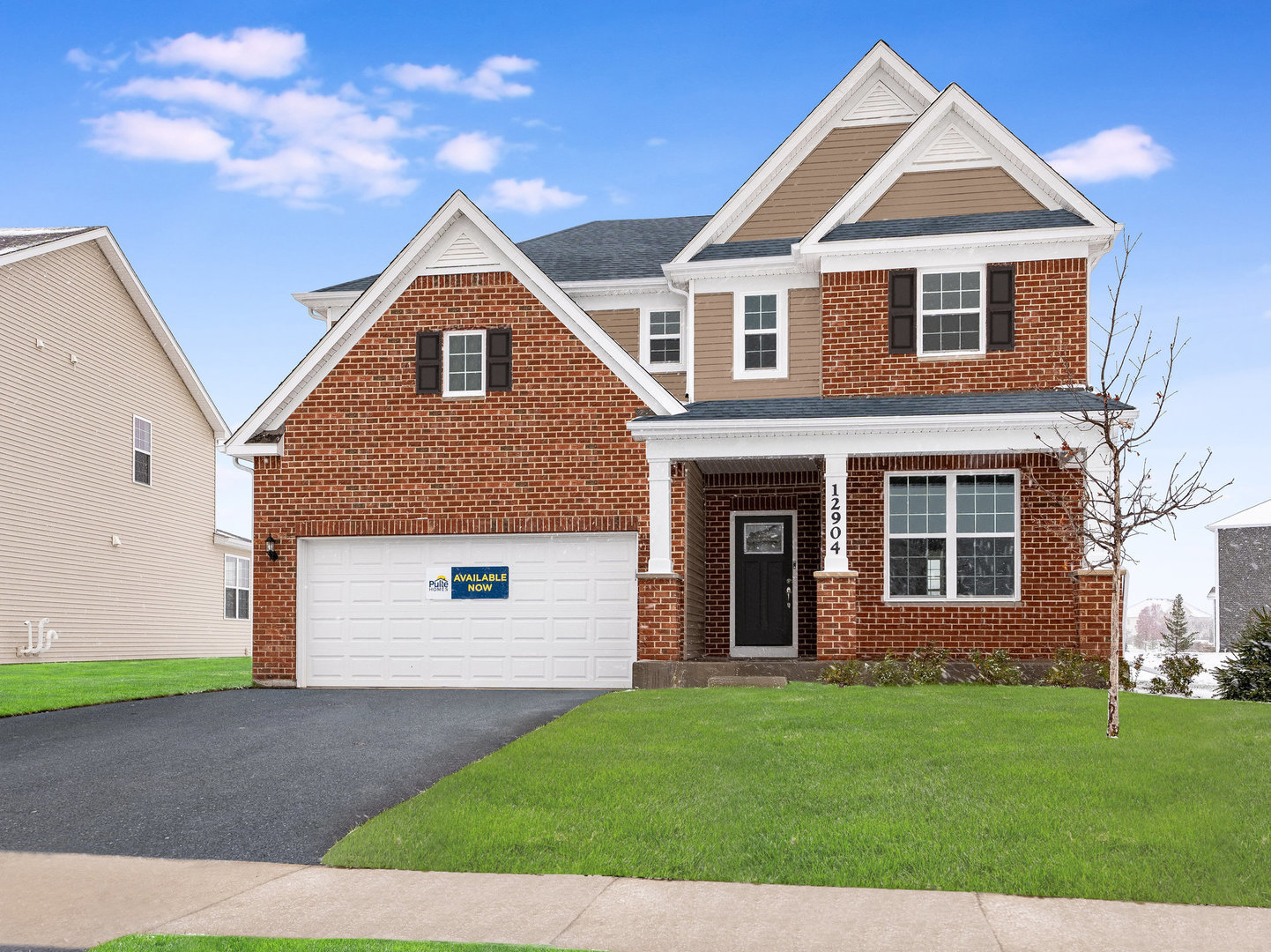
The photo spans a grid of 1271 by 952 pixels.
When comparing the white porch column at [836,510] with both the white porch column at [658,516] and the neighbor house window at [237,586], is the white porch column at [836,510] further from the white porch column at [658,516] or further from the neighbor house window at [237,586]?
the neighbor house window at [237,586]

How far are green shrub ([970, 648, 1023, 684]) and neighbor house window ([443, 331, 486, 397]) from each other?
8394mm

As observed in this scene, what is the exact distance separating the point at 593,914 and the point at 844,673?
1011 centimetres

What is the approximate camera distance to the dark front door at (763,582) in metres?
19.1

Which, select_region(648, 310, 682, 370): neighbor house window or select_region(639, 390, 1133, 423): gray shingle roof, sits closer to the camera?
select_region(639, 390, 1133, 423): gray shingle roof

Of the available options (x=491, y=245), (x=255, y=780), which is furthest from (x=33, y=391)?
(x=255, y=780)

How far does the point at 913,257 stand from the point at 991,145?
2.34 metres

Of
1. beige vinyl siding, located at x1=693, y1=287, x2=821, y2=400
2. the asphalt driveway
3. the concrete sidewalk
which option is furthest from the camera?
beige vinyl siding, located at x1=693, y1=287, x2=821, y2=400

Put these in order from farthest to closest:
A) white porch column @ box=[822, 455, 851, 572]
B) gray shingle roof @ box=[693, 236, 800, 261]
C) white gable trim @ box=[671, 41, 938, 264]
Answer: white gable trim @ box=[671, 41, 938, 264] → gray shingle roof @ box=[693, 236, 800, 261] → white porch column @ box=[822, 455, 851, 572]

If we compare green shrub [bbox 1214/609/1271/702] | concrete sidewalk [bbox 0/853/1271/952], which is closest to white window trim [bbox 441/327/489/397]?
concrete sidewalk [bbox 0/853/1271/952]

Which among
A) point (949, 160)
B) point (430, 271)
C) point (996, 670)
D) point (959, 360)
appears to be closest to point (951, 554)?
point (996, 670)

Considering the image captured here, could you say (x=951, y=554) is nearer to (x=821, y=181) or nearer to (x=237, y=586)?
(x=821, y=181)

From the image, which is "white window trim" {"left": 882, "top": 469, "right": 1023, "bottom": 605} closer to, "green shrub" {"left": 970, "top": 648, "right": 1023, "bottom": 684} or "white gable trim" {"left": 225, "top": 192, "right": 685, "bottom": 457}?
"green shrub" {"left": 970, "top": 648, "right": 1023, "bottom": 684}

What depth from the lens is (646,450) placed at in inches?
666

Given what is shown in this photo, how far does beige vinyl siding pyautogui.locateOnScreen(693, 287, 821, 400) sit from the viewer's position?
18297 millimetres
